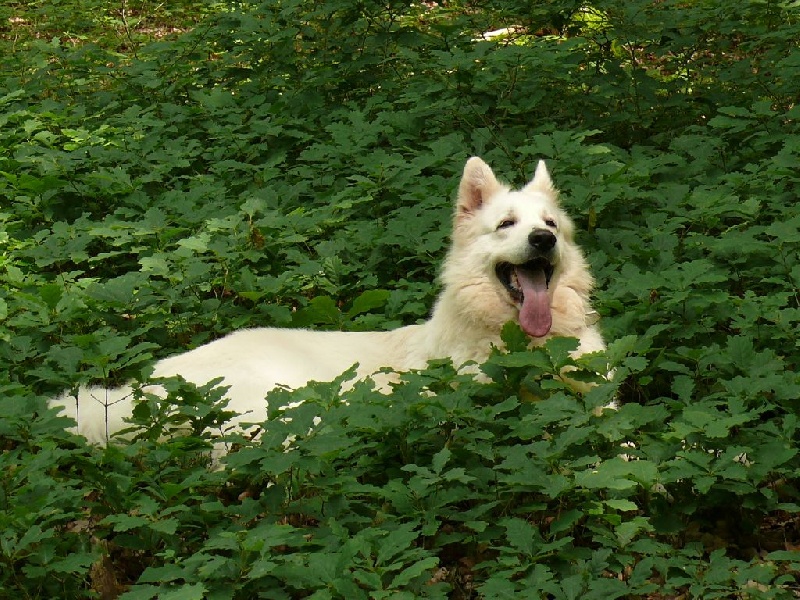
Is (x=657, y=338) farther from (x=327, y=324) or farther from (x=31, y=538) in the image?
(x=31, y=538)

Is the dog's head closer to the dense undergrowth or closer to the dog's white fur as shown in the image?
the dog's white fur

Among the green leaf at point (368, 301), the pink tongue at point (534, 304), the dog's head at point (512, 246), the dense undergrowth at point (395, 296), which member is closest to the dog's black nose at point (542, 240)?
the dog's head at point (512, 246)

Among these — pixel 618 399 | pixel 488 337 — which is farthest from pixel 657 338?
pixel 488 337

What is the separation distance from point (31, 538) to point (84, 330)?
117 inches

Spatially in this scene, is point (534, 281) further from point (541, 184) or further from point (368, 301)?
point (368, 301)

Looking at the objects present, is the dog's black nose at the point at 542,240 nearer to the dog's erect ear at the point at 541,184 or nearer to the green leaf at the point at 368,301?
the dog's erect ear at the point at 541,184

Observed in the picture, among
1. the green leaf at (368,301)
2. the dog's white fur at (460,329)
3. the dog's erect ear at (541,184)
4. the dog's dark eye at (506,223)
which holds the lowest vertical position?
the green leaf at (368,301)

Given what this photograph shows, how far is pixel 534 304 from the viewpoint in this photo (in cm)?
544

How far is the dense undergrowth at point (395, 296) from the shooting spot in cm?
363

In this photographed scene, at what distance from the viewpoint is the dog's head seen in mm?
5438

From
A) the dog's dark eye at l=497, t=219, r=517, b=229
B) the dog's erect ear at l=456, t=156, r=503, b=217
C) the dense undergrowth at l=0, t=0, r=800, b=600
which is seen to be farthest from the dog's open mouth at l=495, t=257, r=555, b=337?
the dog's erect ear at l=456, t=156, r=503, b=217

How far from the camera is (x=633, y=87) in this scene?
9.02 meters

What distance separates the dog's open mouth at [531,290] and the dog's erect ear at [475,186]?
0.56 m

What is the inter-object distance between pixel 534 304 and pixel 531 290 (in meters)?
0.09
